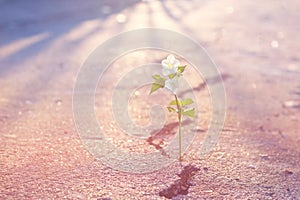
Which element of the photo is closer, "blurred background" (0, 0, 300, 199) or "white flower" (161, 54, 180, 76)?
"white flower" (161, 54, 180, 76)

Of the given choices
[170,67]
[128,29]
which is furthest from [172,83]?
[128,29]

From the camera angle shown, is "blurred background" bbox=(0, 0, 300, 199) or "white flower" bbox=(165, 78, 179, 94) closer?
"white flower" bbox=(165, 78, 179, 94)

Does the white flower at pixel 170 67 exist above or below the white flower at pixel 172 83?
above

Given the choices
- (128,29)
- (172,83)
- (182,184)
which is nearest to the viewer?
(172,83)

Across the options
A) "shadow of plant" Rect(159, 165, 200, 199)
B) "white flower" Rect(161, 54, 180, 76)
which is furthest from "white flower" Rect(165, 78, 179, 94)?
"shadow of plant" Rect(159, 165, 200, 199)

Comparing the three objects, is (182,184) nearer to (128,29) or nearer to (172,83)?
(172,83)

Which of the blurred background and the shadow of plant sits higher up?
the blurred background

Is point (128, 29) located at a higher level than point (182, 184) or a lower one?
higher

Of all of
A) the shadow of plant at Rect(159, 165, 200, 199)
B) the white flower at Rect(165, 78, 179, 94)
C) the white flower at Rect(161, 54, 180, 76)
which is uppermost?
the white flower at Rect(161, 54, 180, 76)

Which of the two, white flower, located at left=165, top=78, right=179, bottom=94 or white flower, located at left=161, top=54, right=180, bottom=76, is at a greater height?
white flower, located at left=161, top=54, right=180, bottom=76

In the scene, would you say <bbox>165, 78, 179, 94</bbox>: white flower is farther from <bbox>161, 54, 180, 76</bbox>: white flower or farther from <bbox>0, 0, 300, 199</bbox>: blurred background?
<bbox>0, 0, 300, 199</bbox>: blurred background

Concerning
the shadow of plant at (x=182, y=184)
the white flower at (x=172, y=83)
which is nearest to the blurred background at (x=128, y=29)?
the shadow of plant at (x=182, y=184)

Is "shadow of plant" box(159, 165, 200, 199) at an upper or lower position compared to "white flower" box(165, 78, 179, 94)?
lower

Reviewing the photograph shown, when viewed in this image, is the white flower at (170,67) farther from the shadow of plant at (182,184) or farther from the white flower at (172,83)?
the shadow of plant at (182,184)
